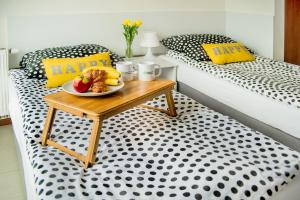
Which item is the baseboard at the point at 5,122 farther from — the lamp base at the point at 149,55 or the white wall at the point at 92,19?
the lamp base at the point at 149,55

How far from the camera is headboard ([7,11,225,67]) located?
2.86m

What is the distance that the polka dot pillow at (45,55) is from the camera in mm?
2561

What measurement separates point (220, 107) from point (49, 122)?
1368mm

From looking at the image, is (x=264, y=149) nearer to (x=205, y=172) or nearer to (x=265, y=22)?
(x=205, y=172)

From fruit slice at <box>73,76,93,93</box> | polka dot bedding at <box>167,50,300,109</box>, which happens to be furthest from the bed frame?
fruit slice at <box>73,76,93,93</box>

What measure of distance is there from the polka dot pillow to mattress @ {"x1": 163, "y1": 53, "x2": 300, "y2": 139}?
0.68 m

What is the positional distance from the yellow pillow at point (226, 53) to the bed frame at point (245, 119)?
15.1 inches

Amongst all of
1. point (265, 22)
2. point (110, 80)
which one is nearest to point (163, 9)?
point (265, 22)

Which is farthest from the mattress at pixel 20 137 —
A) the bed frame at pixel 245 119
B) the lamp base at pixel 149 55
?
the bed frame at pixel 245 119

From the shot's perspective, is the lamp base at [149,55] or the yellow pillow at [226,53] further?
the lamp base at [149,55]

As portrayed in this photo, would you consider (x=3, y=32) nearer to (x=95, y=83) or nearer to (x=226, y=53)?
(x=95, y=83)

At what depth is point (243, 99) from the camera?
2.34 metres

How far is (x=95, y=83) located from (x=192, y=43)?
5.69ft

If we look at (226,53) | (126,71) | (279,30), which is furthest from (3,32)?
(279,30)
